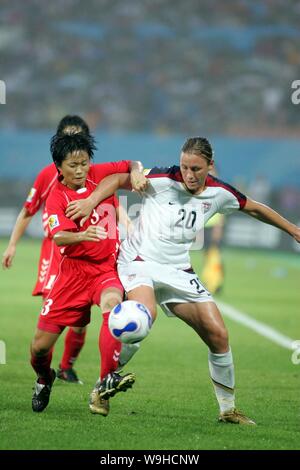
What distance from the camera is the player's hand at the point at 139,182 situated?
617 centimetres

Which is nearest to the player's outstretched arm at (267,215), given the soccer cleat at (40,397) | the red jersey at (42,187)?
the soccer cleat at (40,397)

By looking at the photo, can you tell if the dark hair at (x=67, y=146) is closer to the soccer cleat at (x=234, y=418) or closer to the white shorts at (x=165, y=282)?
the white shorts at (x=165, y=282)

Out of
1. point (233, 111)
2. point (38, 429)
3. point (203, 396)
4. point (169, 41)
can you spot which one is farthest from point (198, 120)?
point (38, 429)

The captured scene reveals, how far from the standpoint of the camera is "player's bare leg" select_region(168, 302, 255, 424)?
20.2ft

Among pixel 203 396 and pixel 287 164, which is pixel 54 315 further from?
pixel 287 164

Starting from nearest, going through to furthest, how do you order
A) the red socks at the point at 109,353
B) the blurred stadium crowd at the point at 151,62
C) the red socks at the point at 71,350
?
the red socks at the point at 109,353 < the red socks at the point at 71,350 < the blurred stadium crowd at the point at 151,62

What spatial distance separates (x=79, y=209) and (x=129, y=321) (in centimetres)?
93

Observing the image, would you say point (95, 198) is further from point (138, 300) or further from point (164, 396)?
point (164, 396)

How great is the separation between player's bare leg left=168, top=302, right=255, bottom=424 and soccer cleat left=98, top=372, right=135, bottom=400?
0.71 metres

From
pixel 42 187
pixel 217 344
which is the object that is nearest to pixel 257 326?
pixel 42 187

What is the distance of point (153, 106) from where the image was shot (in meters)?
26.4

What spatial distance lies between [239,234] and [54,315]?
16.7 meters

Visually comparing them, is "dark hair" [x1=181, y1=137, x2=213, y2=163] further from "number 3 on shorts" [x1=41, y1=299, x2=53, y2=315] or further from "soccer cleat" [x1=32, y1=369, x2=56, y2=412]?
"soccer cleat" [x1=32, y1=369, x2=56, y2=412]

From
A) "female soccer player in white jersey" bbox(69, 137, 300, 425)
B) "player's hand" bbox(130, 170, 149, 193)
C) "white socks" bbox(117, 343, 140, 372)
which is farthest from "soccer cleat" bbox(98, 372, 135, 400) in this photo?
"player's hand" bbox(130, 170, 149, 193)
